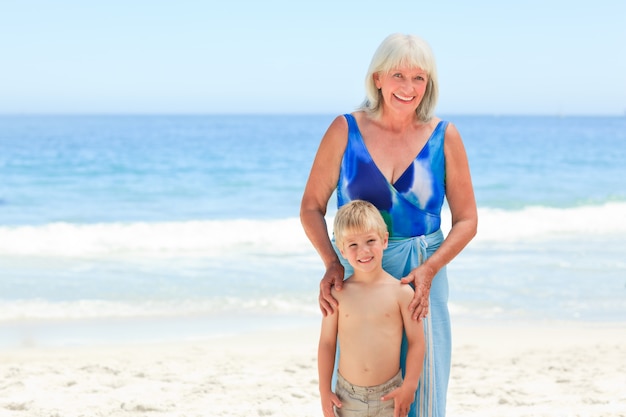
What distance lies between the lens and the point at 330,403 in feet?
9.25

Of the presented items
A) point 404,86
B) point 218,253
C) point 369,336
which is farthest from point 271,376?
point 218,253

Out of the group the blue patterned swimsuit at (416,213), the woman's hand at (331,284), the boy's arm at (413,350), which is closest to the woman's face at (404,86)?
the blue patterned swimsuit at (416,213)

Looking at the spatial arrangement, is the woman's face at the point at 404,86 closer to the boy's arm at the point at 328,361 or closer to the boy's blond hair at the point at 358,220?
the boy's blond hair at the point at 358,220

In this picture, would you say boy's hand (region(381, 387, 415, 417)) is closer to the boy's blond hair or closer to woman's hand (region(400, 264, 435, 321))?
woman's hand (region(400, 264, 435, 321))

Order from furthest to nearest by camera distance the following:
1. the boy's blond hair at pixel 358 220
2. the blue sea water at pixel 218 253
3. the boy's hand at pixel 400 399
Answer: the blue sea water at pixel 218 253
the boy's hand at pixel 400 399
the boy's blond hair at pixel 358 220

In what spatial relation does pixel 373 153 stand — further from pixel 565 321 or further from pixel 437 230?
pixel 565 321

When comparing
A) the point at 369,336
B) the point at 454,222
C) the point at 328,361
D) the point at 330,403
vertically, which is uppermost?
the point at 454,222

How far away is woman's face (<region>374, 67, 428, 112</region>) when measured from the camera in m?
2.70

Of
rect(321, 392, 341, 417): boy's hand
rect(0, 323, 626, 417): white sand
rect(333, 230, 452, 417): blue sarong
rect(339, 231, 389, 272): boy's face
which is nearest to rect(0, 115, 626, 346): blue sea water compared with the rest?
rect(0, 323, 626, 417): white sand

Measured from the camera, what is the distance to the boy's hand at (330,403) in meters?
2.81

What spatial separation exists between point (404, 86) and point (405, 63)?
3.1 inches

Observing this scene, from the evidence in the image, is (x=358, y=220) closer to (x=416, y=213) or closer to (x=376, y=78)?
(x=416, y=213)

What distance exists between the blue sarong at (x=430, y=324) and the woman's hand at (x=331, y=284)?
91 millimetres

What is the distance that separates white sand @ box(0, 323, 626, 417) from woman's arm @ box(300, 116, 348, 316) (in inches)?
82.3
